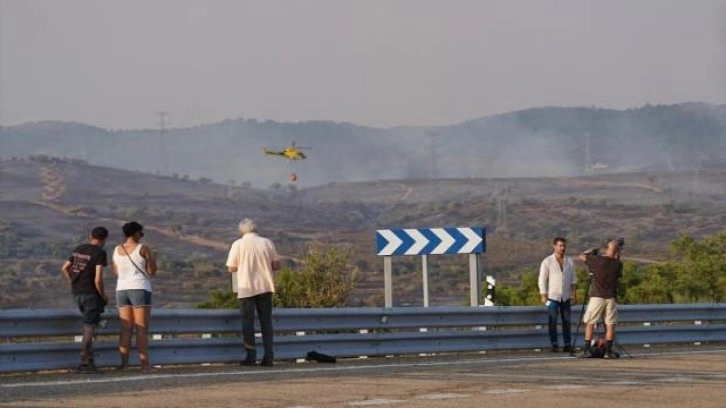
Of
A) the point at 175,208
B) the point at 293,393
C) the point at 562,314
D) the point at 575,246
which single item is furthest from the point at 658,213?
the point at 293,393

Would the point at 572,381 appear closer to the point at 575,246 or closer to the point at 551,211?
the point at 575,246

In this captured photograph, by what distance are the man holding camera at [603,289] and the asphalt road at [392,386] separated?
58.2 inches

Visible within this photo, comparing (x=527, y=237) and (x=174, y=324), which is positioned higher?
(x=527, y=237)

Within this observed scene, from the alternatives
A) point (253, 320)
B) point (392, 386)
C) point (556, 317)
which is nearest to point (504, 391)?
point (392, 386)

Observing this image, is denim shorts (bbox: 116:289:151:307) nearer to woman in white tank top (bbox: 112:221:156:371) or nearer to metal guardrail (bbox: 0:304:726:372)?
woman in white tank top (bbox: 112:221:156:371)

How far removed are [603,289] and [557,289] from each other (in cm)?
125

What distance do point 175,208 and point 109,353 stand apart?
136 meters

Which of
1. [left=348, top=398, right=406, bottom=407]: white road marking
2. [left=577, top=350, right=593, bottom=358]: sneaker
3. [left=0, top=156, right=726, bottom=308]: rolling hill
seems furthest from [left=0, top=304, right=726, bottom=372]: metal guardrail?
[left=0, top=156, right=726, bottom=308]: rolling hill

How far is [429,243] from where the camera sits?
85.7 ft

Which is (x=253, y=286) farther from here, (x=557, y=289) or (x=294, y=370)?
(x=557, y=289)

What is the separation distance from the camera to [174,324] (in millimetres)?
19594

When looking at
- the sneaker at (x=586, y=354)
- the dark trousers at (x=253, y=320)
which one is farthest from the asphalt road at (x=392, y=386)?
the sneaker at (x=586, y=354)

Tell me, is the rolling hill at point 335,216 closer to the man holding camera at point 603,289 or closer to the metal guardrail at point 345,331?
the metal guardrail at point 345,331

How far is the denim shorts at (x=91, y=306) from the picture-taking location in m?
18.3
